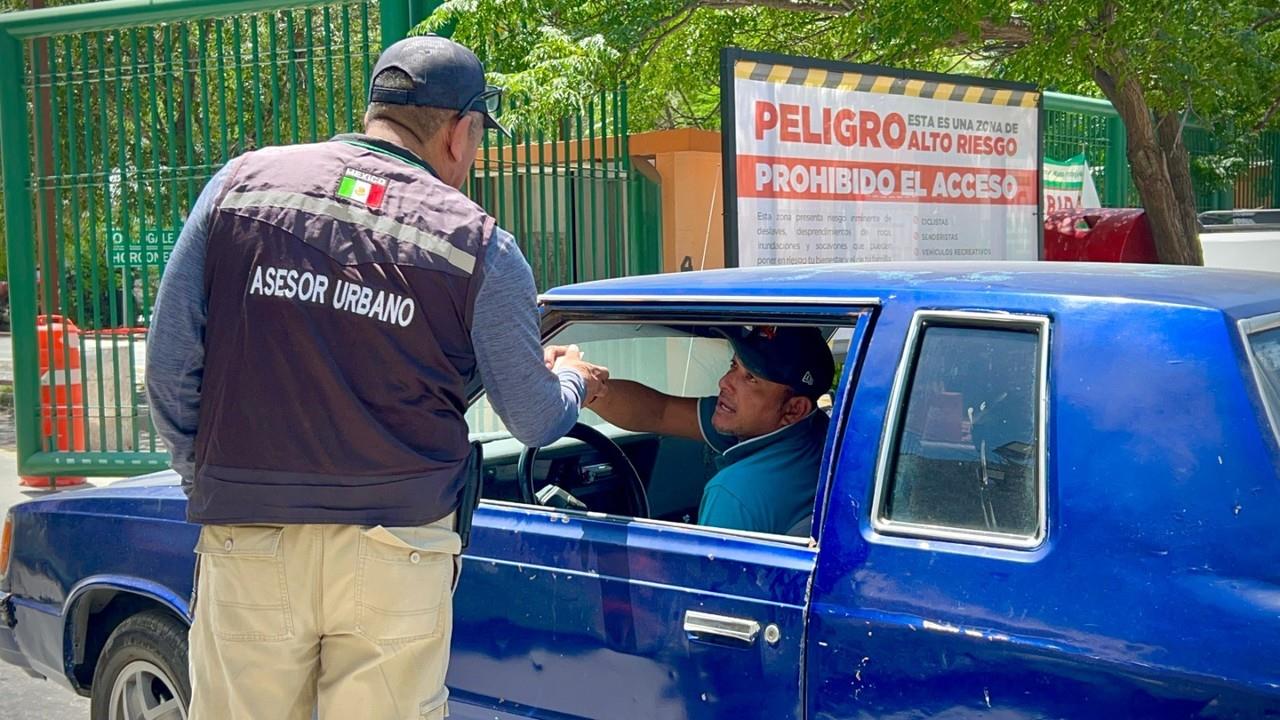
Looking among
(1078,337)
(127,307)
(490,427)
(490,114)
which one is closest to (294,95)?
(127,307)

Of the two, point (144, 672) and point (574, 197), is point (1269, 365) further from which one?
point (574, 197)

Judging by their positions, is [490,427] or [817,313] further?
[490,427]

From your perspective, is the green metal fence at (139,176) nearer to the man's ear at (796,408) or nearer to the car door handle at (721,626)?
the man's ear at (796,408)

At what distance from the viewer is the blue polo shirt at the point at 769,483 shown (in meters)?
2.99

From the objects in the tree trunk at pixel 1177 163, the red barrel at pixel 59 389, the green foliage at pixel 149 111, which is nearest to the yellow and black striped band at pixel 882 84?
the tree trunk at pixel 1177 163

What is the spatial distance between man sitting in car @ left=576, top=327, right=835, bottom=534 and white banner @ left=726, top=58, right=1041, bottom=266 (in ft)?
8.25

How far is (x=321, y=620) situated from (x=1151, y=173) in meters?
7.41

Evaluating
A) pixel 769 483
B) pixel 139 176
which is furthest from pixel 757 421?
pixel 139 176

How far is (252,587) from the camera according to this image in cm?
236

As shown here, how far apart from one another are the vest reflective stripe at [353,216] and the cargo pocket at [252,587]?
22.8 inches

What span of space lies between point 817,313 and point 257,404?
45.7 inches

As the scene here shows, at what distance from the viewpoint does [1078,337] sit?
232cm

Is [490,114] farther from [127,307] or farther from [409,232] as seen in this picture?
[127,307]

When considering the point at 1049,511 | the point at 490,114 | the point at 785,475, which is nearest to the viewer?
the point at 1049,511
